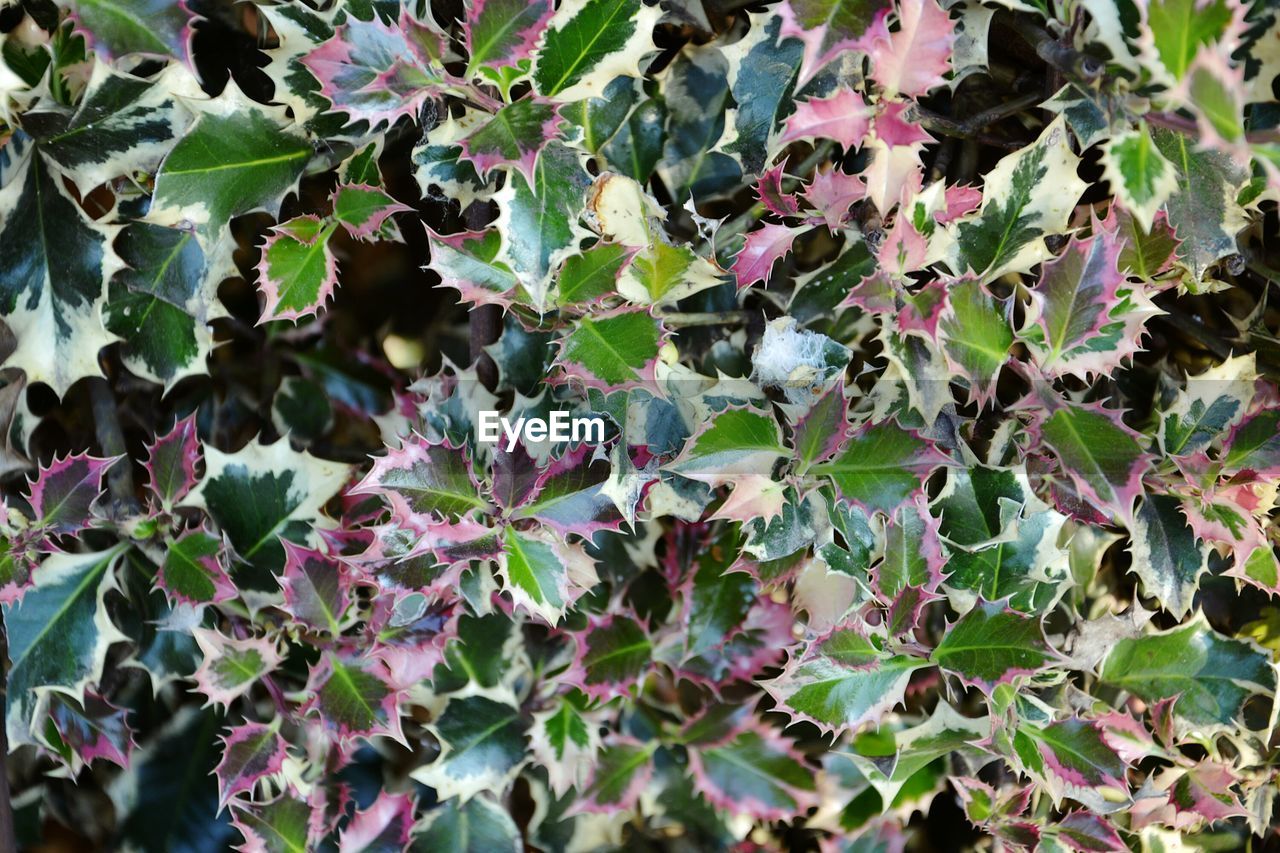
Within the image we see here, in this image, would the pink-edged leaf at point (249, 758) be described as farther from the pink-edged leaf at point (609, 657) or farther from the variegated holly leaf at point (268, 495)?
the pink-edged leaf at point (609, 657)

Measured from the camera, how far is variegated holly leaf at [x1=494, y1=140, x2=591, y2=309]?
727 millimetres

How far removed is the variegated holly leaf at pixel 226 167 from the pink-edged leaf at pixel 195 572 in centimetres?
26

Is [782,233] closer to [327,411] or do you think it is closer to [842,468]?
[842,468]

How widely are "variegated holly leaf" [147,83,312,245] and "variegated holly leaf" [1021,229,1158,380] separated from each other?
606mm

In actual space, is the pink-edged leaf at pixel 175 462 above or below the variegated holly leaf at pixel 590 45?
below

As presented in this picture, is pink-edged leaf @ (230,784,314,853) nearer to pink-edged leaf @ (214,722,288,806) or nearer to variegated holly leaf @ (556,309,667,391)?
pink-edged leaf @ (214,722,288,806)

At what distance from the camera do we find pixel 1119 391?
2.86 feet

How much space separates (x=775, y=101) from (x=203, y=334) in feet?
1.76

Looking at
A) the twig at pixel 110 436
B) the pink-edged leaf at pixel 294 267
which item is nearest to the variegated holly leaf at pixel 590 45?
the pink-edged leaf at pixel 294 267

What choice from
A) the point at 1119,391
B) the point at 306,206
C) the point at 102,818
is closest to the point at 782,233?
the point at 1119,391

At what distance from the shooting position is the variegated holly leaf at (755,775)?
38.9 inches

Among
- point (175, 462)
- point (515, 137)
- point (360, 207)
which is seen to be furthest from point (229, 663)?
point (515, 137)

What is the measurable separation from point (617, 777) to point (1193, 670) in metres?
0.54

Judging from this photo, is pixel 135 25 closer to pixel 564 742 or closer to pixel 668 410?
pixel 668 410
